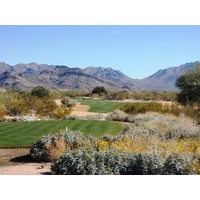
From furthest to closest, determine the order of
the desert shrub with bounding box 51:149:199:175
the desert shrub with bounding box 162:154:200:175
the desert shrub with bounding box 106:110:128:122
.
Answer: the desert shrub with bounding box 106:110:128:122
the desert shrub with bounding box 51:149:199:175
the desert shrub with bounding box 162:154:200:175

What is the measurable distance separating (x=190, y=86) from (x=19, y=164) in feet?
84.2

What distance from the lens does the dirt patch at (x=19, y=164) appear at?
990 cm

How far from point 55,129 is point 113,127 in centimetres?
354

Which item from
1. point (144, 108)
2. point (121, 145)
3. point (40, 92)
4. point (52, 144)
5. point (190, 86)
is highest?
point (40, 92)

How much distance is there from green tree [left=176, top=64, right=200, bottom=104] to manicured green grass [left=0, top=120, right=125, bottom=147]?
1545 centimetres

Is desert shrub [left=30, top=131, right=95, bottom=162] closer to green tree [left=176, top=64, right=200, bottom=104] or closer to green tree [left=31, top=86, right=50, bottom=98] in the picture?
green tree [left=176, top=64, right=200, bottom=104]

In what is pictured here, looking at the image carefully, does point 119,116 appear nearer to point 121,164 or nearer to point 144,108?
point 144,108

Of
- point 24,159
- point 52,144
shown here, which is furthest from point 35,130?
point 52,144

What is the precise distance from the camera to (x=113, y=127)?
787 inches

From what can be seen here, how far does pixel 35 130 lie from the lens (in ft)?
61.0

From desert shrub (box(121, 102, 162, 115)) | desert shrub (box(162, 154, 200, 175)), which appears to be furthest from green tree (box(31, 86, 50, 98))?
desert shrub (box(162, 154, 200, 175))

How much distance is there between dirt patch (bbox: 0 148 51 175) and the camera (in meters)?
9.90
